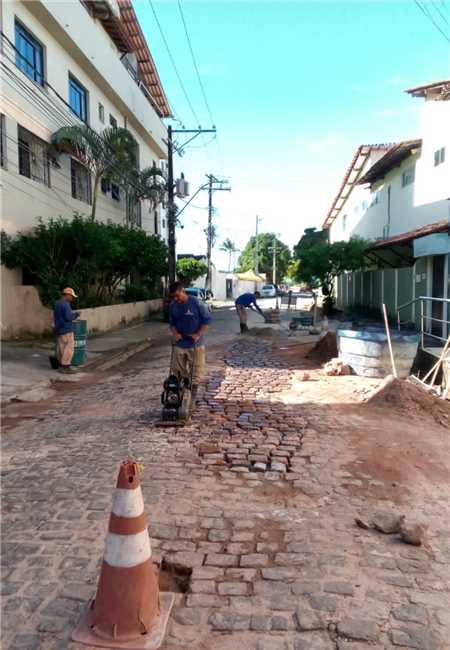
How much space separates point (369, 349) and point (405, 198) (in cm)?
1263

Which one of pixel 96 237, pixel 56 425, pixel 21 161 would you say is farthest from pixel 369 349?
pixel 21 161

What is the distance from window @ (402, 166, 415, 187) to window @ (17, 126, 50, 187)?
1306 centimetres

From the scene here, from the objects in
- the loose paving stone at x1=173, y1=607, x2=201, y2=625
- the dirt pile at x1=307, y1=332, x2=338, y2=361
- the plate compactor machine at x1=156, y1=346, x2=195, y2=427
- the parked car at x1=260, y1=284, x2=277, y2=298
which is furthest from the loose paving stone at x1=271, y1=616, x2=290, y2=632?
the parked car at x1=260, y1=284, x2=277, y2=298

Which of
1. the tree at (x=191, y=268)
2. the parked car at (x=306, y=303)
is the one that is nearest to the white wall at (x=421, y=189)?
the parked car at (x=306, y=303)

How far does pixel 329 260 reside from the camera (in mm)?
21781

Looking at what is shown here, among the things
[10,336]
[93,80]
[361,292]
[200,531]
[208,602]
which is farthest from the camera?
[361,292]

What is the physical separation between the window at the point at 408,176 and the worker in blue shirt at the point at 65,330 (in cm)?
1396

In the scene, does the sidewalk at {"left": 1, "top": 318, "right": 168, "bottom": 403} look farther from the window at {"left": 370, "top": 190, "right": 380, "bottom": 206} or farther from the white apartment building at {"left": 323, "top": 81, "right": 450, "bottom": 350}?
the window at {"left": 370, "top": 190, "right": 380, "bottom": 206}

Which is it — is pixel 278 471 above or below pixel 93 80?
below

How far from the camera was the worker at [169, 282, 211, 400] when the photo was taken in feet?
20.1

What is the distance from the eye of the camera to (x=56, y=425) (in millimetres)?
6297

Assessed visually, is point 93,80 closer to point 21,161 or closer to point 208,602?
point 21,161

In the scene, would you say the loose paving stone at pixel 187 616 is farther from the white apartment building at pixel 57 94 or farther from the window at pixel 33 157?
the window at pixel 33 157

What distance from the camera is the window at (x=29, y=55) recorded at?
14.4 metres
